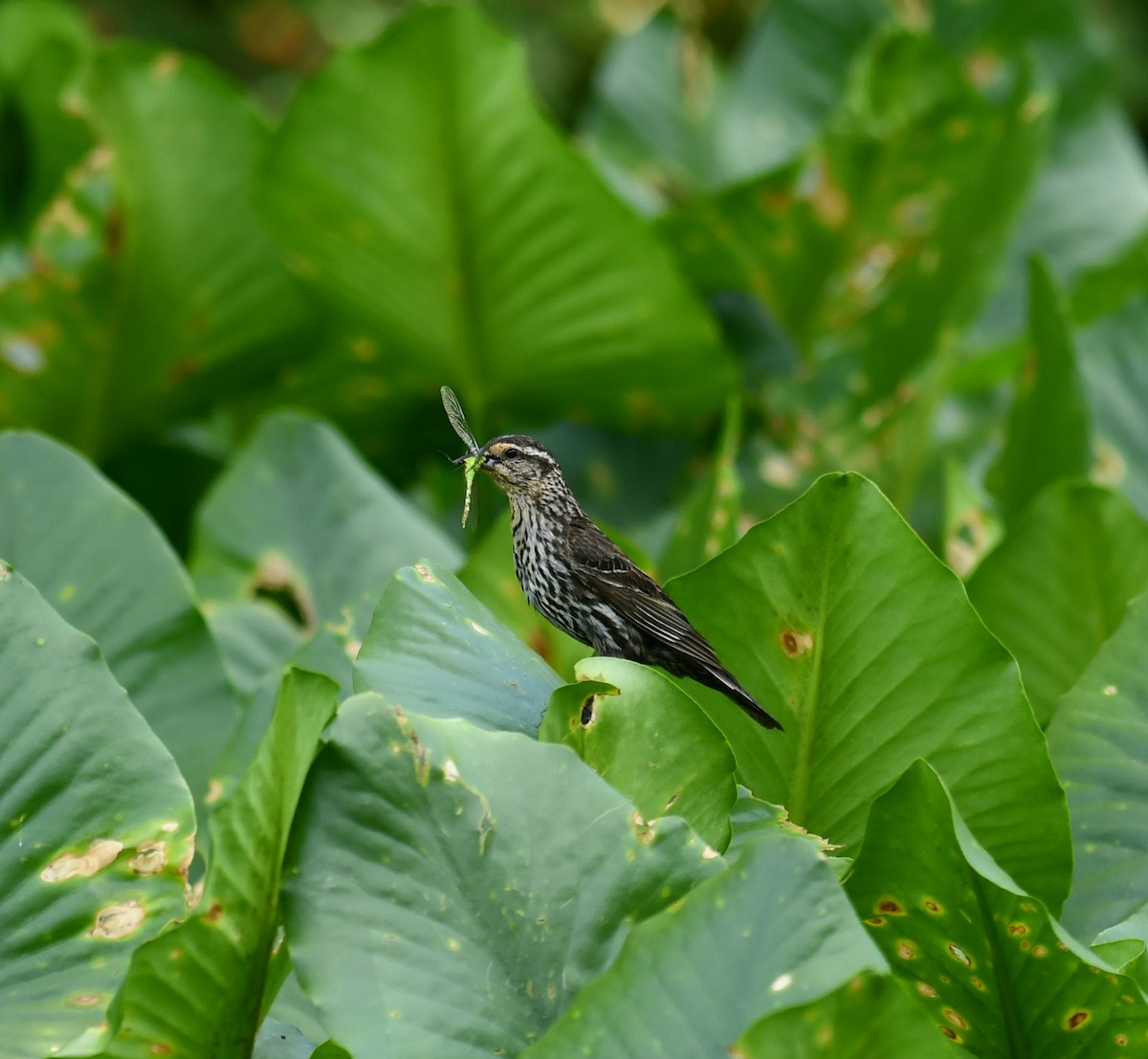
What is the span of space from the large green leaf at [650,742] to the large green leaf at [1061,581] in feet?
1.63

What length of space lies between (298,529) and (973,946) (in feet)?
3.06

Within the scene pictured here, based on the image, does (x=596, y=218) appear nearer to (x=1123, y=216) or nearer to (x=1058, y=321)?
(x=1058, y=321)

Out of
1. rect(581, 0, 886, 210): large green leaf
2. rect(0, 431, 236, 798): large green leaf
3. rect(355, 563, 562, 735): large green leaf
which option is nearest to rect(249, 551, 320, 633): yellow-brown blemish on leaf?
rect(0, 431, 236, 798): large green leaf

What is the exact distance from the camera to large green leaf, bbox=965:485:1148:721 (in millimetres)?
1458

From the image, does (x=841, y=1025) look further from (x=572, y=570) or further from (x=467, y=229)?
(x=467, y=229)

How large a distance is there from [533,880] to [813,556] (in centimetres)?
32

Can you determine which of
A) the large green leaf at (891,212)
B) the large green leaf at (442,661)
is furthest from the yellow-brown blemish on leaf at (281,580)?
the large green leaf at (891,212)

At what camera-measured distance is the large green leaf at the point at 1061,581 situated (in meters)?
1.46

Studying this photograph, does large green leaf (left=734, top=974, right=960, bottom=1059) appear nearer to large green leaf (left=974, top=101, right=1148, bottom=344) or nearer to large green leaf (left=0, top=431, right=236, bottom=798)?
large green leaf (left=0, top=431, right=236, bottom=798)

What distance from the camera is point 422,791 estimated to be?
3.30 ft

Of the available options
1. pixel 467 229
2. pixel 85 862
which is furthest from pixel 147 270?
pixel 85 862

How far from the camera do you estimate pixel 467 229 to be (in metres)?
1.88

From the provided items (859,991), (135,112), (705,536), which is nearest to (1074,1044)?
(859,991)

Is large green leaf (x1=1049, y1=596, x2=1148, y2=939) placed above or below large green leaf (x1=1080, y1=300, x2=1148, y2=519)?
below
